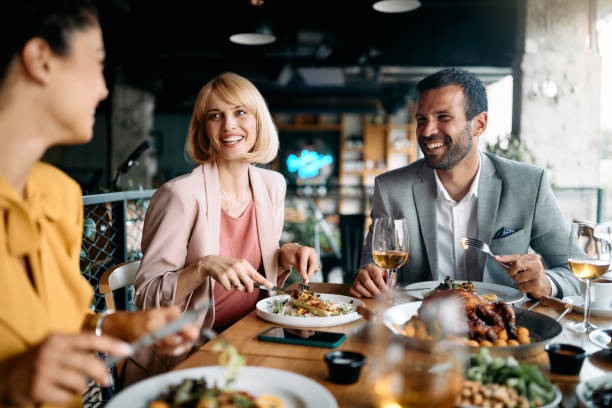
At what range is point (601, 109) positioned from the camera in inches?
204

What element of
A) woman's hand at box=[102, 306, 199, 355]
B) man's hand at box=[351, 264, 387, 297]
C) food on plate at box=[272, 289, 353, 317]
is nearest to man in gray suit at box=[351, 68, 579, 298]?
man's hand at box=[351, 264, 387, 297]

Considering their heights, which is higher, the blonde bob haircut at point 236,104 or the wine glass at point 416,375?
the blonde bob haircut at point 236,104

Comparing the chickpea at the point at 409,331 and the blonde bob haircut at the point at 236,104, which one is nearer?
the chickpea at the point at 409,331

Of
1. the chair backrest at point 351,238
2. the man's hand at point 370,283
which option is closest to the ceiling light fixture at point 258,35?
the chair backrest at point 351,238

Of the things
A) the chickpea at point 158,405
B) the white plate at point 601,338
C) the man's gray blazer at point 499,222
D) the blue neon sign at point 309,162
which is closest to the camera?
the chickpea at point 158,405

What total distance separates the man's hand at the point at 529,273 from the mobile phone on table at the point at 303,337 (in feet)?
2.05

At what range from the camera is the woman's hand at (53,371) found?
2.22 ft

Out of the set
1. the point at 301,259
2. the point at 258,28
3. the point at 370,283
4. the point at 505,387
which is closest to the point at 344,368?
the point at 505,387

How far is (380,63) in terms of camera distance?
8281 millimetres

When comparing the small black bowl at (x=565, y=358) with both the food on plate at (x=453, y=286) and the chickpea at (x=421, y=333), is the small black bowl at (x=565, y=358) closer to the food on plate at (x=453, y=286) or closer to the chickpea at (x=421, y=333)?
the chickpea at (x=421, y=333)

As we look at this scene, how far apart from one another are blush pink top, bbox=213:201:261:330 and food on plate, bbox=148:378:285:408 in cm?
103

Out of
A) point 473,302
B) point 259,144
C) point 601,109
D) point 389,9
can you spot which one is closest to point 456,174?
point 259,144

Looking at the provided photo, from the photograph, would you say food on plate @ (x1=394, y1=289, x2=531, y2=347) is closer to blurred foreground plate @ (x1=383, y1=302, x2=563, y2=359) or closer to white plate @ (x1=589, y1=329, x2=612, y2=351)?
blurred foreground plate @ (x1=383, y1=302, x2=563, y2=359)

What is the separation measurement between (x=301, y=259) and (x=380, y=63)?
7.09 meters
